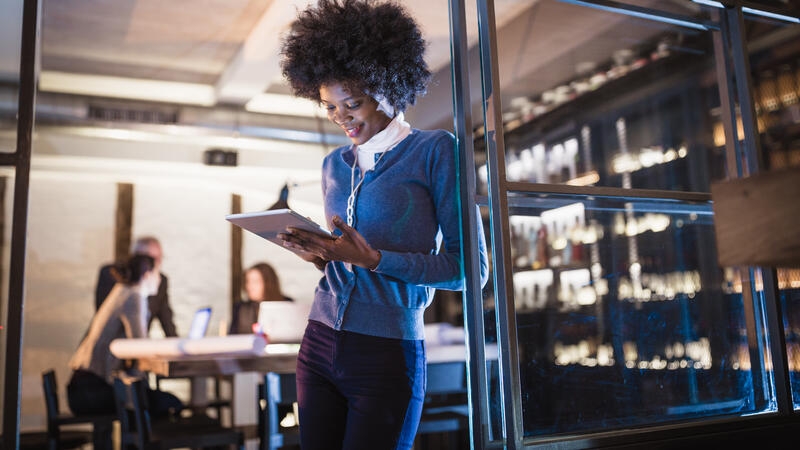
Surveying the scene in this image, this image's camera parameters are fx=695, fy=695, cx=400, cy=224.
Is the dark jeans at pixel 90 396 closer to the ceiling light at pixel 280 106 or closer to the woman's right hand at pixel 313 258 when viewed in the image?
the woman's right hand at pixel 313 258

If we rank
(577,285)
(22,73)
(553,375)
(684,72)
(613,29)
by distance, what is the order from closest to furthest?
(22,73) < (553,375) < (577,285) < (613,29) < (684,72)

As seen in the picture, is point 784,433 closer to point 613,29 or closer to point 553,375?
point 553,375

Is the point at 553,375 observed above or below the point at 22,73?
below

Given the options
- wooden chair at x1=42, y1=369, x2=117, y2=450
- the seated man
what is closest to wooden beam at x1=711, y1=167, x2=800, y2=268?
wooden chair at x1=42, y1=369, x2=117, y2=450

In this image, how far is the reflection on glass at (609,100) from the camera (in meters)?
2.08

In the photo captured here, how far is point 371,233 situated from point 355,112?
0.93ft

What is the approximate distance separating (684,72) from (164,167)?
5.71 m

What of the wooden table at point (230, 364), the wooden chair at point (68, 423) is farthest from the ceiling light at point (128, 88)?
the wooden table at point (230, 364)

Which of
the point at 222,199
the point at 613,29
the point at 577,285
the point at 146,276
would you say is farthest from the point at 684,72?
the point at 222,199

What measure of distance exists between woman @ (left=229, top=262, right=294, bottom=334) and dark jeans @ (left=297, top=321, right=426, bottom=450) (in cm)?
366

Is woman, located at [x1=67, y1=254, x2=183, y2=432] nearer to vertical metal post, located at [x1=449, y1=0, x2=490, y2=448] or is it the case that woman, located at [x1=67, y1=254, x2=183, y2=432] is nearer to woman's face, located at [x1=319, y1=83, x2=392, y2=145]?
vertical metal post, located at [x1=449, y1=0, x2=490, y2=448]

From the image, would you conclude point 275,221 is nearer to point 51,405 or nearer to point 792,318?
point 792,318

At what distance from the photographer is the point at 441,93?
1.94m

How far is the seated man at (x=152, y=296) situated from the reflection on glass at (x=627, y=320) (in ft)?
12.1
